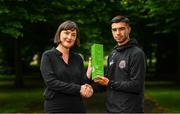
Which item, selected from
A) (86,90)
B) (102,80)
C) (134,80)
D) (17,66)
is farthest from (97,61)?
(17,66)

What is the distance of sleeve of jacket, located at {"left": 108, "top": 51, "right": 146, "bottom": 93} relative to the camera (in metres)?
5.59

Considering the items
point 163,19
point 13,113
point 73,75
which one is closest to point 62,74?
point 73,75

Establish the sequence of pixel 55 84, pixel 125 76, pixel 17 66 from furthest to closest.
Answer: pixel 17 66
pixel 125 76
pixel 55 84

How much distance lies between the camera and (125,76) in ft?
18.6

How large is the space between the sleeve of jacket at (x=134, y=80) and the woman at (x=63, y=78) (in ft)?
1.04

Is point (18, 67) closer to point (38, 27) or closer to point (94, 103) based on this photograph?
point (38, 27)

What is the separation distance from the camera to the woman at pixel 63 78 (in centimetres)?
555

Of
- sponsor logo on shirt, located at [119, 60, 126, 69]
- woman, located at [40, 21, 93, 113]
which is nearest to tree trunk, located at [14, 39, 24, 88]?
woman, located at [40, 21, 93, 113]

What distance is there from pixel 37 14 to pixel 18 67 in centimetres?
1479

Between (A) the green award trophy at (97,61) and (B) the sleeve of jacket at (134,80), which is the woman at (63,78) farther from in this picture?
(B) the sleeve of jacket at (134,80)

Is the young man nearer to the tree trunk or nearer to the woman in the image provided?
the woman

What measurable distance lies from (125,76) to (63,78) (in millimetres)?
721

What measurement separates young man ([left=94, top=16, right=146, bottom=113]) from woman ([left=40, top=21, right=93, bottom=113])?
249 millimetres

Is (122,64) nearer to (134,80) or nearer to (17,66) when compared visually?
(134,80)
